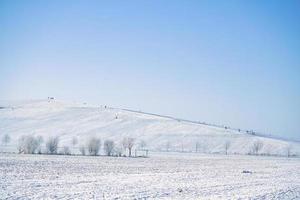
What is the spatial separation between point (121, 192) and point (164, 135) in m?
119

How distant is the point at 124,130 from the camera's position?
483 feet

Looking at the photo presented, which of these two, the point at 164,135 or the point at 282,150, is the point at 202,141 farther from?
the point at 282,150

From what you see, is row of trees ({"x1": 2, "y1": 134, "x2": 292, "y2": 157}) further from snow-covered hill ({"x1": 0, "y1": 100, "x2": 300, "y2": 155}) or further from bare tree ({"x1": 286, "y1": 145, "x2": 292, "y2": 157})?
snow-covered hill ({"x1": 0, "y1": 100, "x2": 300, "y2": 155})

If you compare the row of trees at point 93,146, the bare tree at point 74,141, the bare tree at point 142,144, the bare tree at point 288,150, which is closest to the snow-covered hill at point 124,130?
the bare tree at point 288,150

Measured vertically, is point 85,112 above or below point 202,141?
above

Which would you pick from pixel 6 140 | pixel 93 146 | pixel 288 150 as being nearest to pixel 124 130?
pixel 6 140

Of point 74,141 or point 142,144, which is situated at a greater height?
point 74,141

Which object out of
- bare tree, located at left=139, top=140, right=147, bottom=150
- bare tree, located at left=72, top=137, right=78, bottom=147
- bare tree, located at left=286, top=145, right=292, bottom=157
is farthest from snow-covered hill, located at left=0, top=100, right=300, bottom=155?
bare tree, located at left=139, top=140, right=147, bottom=150

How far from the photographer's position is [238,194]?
25531mm

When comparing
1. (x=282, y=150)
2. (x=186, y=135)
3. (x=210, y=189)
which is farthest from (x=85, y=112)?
(x=210, y=189)

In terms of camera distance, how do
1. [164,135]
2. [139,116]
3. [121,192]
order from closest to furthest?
[121,192]
[164,135]
[139,116]

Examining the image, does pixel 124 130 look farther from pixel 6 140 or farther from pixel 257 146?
pixel 257 146

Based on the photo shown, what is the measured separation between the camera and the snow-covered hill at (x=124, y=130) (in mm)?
135250

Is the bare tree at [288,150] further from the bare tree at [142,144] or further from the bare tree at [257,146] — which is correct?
the bare tree at [142,144]
